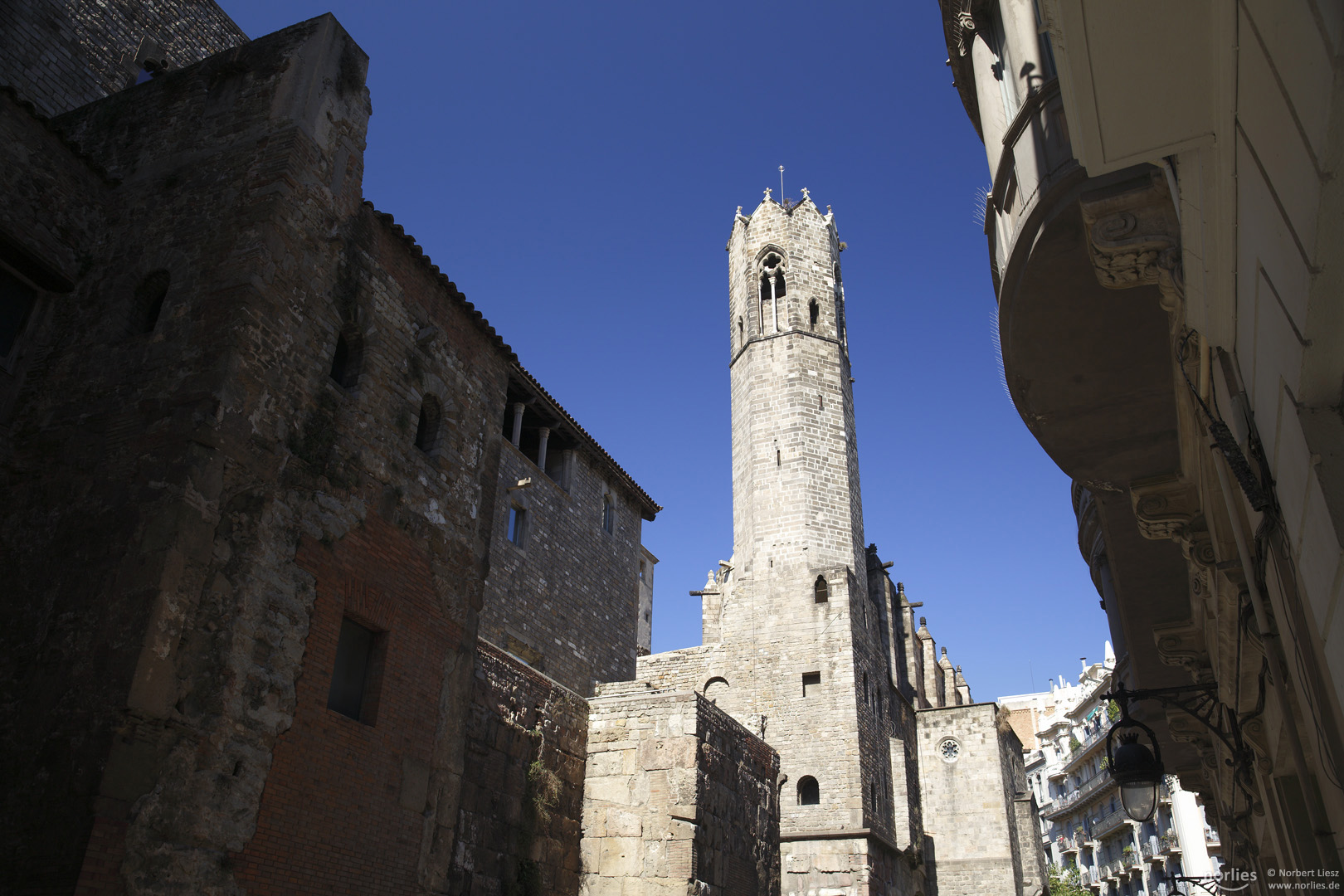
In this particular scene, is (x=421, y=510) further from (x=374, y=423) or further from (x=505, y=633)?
(x=505, y=633)

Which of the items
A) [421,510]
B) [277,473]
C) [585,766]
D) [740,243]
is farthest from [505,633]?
[740,243]

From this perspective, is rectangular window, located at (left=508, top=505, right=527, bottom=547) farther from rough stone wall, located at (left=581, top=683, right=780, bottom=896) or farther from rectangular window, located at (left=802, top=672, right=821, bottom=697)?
rectangular window, located at (left=802, top=672, right=821, bottom=697)

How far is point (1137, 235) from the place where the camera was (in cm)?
419

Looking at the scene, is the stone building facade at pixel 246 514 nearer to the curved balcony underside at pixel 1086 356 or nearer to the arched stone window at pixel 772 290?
the curved balcony underside at pixel 1086 356

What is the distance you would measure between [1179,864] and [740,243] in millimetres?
30224

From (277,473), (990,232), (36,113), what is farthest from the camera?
(36,113)

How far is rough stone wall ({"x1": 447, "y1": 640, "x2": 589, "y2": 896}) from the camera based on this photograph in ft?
32.4

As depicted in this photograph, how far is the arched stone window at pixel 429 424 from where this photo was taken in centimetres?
1020

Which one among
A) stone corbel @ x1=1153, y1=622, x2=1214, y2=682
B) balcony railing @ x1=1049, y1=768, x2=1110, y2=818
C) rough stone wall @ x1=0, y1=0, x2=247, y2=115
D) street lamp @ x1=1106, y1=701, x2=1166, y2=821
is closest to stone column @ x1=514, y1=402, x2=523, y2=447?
rough stone wall @ x1=0, y1=0, x2=247, y2=115

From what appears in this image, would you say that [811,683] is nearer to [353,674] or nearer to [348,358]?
[353,674]

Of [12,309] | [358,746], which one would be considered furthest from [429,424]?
[12,309]

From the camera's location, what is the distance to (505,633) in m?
17.4

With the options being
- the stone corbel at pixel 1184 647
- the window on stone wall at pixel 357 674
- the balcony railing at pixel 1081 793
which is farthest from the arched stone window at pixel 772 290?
the balcony railing at pixel 1081 793

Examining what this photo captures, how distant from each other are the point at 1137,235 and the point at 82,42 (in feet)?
43.6
